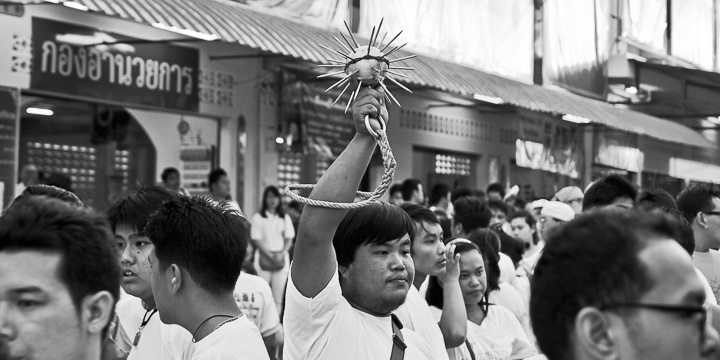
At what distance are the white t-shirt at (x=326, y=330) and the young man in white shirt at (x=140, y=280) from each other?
0.44 m

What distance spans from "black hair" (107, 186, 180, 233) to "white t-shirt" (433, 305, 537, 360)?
169 cm

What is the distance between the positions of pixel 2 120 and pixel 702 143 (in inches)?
782

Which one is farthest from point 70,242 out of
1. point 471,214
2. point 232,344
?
point 471,214

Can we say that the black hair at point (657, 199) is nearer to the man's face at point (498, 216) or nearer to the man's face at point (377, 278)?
the man's face at point (377, 278)

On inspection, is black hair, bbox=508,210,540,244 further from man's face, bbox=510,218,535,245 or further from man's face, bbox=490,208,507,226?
man's face, bbox=490,208,507,226

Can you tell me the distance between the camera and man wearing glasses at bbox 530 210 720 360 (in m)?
2.07

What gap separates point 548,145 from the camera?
21.2 meters

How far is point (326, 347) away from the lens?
11.5 feet

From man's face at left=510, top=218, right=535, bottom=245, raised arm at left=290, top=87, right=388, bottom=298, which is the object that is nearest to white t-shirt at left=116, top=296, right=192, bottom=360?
raised arm at left=290, top=87, right=388, bottom=298

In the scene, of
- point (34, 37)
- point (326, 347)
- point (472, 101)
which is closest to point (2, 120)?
point (34, 37)

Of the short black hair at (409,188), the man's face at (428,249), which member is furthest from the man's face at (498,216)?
the man's face at (428,249)

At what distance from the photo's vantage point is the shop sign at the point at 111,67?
1024cm

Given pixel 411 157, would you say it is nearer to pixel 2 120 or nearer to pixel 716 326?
pixel 2 120

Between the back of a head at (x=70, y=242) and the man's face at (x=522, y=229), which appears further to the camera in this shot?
the man's face at (x=522, y=229)
